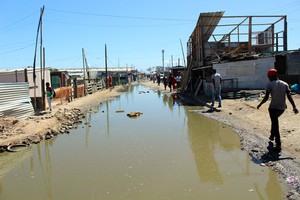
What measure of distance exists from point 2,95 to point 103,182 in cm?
831

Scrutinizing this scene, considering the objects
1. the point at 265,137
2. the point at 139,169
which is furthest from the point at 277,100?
the point at 139,169

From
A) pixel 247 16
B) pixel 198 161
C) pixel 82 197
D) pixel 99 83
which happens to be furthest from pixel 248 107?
pixel 99 83

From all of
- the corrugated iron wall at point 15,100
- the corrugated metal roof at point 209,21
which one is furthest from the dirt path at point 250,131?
the corrugated metal roof at point 209,21

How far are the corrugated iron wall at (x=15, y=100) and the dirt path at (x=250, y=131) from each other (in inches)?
55.9

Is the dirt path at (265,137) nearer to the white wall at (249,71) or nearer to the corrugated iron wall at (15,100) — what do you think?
the white wall at (249,71)

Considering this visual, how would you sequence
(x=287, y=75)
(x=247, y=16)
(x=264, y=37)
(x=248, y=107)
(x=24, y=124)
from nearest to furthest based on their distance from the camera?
(x=24, y=124), (x=248, y=107), (x=287, y=75), (x=247, y=16), (x=264, y=37)

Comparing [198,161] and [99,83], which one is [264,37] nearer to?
[198,161]

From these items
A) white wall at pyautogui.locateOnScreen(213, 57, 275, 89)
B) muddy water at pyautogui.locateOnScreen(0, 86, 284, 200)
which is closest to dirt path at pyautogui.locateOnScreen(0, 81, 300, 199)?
muddy water at pyautogui.locateOnScreen(0, 86, 284, 200)

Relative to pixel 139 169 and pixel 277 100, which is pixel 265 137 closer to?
pixel 277 100

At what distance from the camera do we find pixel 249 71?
20.3 m

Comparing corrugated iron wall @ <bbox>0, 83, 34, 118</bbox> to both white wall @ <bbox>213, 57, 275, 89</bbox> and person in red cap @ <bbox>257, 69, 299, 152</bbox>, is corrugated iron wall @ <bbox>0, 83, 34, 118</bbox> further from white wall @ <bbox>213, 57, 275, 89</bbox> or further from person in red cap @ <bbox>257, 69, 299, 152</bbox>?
white wall @ <bbox>213, 57, 275, 89</bbox>

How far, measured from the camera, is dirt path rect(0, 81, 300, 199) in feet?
21.4

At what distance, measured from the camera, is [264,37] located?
77.5ft

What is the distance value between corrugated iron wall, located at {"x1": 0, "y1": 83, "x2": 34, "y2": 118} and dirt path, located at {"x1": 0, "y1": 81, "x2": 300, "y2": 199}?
142 cm
